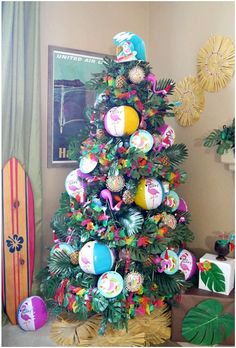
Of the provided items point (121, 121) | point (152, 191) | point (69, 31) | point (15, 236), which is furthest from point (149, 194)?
point (69, 31)

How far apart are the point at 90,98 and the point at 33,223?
0.97 meters

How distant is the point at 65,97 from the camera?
223cm

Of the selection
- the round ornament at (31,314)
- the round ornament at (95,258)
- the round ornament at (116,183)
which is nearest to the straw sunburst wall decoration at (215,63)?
the round ornament at (116,183)

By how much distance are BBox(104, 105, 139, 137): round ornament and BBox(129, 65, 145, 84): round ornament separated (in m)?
0.15

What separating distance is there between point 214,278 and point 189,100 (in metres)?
1.18

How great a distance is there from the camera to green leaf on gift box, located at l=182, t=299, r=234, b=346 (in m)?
1.73

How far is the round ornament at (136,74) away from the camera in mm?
1694

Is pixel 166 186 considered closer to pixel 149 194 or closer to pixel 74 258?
pixel 149 194

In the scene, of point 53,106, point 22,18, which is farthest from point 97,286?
point 22,18

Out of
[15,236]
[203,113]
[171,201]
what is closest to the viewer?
[171,201]

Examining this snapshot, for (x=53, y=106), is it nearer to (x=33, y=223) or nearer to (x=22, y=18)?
(x=22, y=18)

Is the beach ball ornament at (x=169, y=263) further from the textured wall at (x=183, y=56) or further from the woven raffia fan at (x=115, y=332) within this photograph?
the textured wall at (x=183, y=56)

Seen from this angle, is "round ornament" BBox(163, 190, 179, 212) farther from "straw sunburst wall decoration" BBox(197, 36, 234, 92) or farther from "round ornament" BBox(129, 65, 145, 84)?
"straw sunburst wall decoration" BBox(197, 36, 234, 92)

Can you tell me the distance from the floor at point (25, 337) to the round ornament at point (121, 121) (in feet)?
4.00
